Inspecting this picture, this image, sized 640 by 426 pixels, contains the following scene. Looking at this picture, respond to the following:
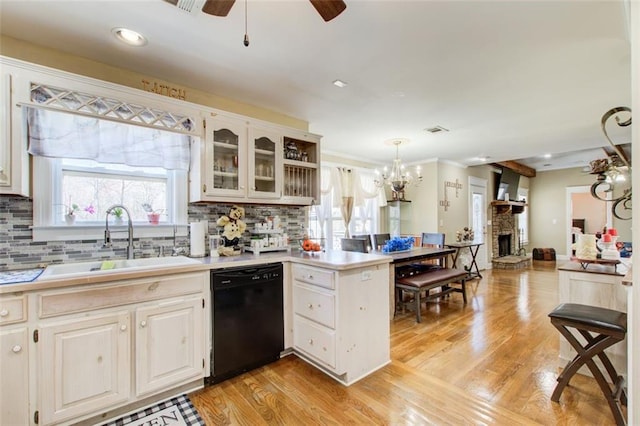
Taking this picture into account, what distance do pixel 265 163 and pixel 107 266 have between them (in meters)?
1.60

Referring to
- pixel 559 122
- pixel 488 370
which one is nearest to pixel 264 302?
pixel 488 370

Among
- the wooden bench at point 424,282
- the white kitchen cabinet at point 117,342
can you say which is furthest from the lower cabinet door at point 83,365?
the wooden bench at point 424,282

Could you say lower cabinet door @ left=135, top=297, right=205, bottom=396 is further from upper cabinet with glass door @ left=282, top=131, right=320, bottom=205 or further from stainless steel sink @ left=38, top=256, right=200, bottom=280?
upper cabinet with glass door @ left=282, top=131, right=320, bottom=205

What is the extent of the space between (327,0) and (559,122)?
13.2 ft

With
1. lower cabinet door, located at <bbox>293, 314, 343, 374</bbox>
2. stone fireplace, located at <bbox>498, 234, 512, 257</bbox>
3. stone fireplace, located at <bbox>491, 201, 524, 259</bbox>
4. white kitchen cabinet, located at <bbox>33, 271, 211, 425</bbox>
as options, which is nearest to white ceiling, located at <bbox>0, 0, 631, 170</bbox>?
white kitchen cabinet, located at <bbox>33, 271, 211, 425</bbox>

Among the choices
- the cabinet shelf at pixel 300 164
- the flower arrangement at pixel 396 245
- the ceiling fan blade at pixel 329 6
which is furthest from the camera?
the flower arrangement at pixel 396 245

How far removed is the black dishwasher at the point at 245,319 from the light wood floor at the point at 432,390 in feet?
0.40

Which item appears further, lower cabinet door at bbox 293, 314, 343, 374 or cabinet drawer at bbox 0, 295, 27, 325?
lower cabinet door at bbox 293, 314, 343, 374

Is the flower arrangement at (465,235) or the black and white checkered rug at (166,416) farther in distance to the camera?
the flower arrangement at (465,235)

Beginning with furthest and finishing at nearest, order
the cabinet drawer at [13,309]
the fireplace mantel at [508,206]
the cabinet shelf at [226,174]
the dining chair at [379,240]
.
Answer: the fireplace mantel at [508,206] → the dining chair at [379,240] → the cabinet shelf at [226,174] → the cabinet drawer at [13,309]

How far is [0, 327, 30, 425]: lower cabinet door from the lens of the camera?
1484mm

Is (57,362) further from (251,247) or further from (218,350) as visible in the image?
(251,247)

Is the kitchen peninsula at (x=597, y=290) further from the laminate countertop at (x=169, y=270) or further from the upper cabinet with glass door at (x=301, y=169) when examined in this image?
the upper cabinet with glass door at (x=301, y=169)

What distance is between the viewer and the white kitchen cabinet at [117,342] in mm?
1605
